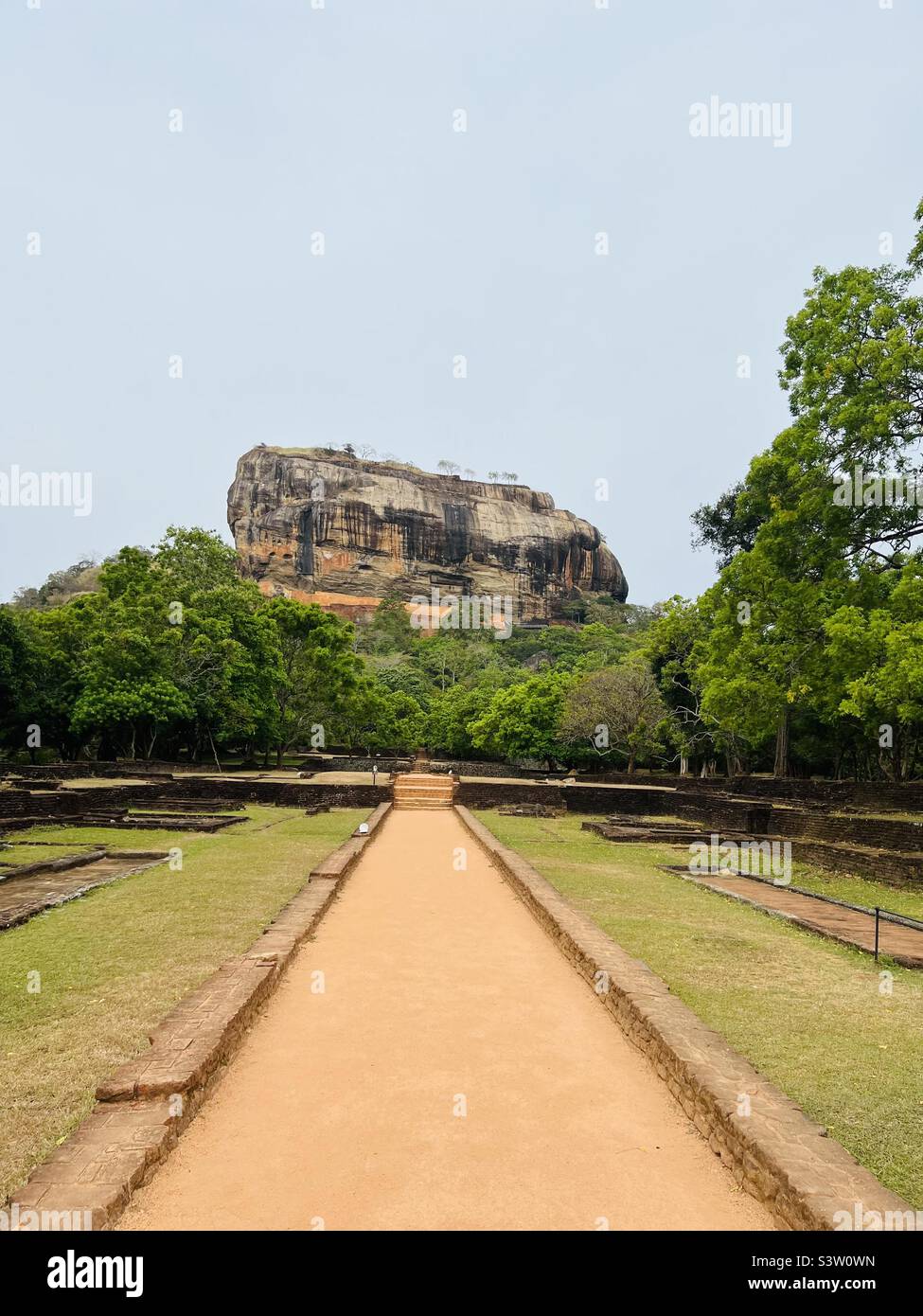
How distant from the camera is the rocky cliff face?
82125 millimetres

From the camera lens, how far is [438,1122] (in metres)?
3.26

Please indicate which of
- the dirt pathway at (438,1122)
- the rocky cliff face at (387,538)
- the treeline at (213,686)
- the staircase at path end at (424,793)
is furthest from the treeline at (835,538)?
the rocky cliff face at (387,538)

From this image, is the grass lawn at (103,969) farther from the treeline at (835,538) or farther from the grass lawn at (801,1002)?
the treeline at (835,538)

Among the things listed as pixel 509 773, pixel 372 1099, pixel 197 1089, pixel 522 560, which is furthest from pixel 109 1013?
pixel 522 560

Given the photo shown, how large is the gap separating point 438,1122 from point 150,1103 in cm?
123

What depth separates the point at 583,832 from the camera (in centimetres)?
1670

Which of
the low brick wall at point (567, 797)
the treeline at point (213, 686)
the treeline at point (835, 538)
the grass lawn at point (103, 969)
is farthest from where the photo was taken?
the treeline at point (213, 686)

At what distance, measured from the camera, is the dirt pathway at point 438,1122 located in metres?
2.64

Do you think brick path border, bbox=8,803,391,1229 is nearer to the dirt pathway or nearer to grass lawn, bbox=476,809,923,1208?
the dirt pathway

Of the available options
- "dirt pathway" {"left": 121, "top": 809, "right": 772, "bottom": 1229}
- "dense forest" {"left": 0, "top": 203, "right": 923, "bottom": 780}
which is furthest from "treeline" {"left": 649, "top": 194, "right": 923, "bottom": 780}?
"dirt pathway" {"left": 121, "top": 809, "right": 772, "bottom": 1229}

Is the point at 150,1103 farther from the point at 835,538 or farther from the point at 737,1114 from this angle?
the point at 835,538

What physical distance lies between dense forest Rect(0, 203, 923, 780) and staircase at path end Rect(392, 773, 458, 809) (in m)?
7.41

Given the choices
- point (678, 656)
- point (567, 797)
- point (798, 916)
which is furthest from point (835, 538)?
point (678, 656)

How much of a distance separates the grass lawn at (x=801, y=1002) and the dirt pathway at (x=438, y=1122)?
0.64 meters
